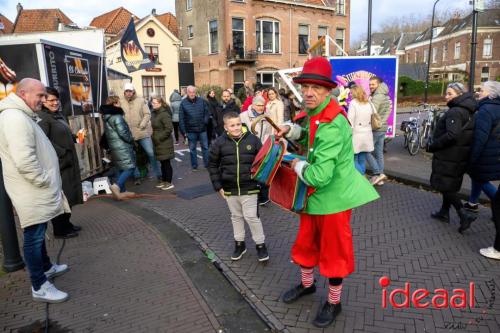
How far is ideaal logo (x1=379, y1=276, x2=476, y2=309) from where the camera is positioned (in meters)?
3.09

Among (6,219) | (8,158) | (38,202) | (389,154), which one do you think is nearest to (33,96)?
(8,158)

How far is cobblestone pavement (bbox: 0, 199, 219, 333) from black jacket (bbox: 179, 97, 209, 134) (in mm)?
3864

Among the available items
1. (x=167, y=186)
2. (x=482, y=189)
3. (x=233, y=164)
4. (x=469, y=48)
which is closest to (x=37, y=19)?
(x=167, y=186)

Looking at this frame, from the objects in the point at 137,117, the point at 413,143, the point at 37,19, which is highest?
the point at 37,19

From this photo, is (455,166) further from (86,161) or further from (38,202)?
(86,161)

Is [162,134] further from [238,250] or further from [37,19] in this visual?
[37,19]

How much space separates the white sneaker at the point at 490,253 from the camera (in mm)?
3846

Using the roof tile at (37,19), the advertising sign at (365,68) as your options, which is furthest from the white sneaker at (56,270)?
the roof tile at (37,19)

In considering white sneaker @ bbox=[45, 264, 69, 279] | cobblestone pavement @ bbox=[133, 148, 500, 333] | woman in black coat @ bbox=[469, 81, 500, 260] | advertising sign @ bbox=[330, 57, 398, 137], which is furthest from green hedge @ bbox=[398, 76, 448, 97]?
white sneaker @ bbox=[45, 264, 69, 279]

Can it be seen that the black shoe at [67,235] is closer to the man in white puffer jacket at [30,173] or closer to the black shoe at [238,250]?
the man in white puffer jacket at [30,173]

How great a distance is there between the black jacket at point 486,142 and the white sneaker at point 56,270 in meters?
4.79

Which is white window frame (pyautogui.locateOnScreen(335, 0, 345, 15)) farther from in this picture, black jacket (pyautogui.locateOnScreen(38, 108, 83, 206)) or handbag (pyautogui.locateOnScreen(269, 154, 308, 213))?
handbag (pyautogui.locateOnScreen(269, 154, 308, 213))

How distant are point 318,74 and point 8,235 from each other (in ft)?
11.6

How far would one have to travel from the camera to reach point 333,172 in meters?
2.64
